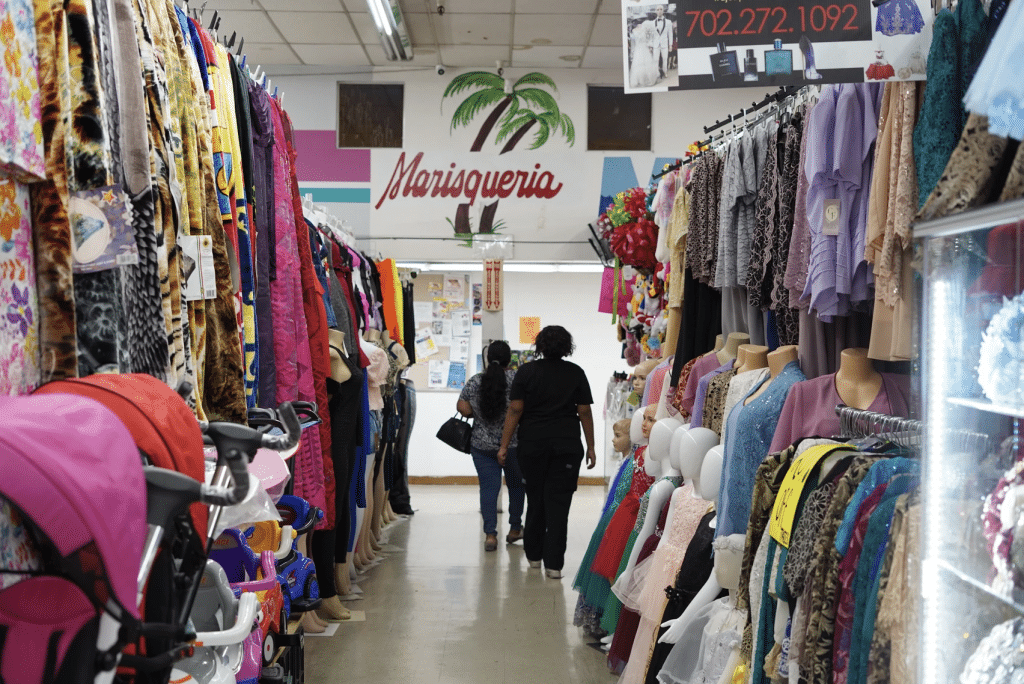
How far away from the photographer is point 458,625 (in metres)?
5.11

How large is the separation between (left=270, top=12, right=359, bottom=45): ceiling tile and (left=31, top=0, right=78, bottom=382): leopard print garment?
6.47m

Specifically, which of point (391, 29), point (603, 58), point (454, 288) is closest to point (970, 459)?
point (391, 29)

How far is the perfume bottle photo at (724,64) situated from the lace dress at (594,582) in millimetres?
2688

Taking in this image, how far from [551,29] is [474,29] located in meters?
0.67

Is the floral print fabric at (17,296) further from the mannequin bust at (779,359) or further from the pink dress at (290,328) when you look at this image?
the mannequin bust at (779,359)

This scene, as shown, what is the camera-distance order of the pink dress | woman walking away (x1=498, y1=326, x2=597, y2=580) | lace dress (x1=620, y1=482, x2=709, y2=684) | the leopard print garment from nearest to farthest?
the leopard print garment → the pink dress → lace dress (x1=620, y1=482, x2=709, y2=684) → woman walking away (x1=498, y1=326, x2=597, y2=580)

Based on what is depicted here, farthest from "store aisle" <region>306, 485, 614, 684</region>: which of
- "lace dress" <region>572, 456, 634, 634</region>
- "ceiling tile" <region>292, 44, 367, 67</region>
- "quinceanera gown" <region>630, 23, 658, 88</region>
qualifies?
"ceiling tile" <region>292, 44, 367, 67</region>

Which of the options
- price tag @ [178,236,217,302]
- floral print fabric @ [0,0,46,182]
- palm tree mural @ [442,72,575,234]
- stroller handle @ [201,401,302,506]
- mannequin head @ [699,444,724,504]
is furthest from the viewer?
palm tree mural @ [442,72,575,234]

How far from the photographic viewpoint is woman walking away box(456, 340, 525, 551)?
283 inches

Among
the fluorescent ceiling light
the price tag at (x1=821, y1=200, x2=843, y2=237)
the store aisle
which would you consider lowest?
the store aisle

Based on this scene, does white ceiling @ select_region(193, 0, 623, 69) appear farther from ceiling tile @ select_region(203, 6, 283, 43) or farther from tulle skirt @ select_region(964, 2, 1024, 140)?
tulle skirt @ select_region(964, 2, 1024, 140)

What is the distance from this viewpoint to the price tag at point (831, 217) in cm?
291

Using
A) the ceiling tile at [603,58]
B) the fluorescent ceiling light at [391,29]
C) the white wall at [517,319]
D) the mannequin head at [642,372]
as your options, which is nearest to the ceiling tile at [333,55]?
the fluorescent ceiling light at [391,29]

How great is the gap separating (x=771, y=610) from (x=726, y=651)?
491 millimetres
